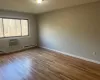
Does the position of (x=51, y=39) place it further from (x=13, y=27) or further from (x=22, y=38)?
(x=13, y=27)

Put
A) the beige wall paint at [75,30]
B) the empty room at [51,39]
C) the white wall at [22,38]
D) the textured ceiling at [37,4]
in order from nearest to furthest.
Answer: the empty room at [51,39] < the textured ceiling at [37,4] < the beige wall paint at [75,30] < the white wall at [22,38]

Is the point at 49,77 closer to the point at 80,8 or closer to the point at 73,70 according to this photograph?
the point at 73,70

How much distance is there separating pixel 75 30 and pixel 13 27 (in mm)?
3489

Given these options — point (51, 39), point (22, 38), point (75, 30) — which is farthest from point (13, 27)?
point (75, 30)

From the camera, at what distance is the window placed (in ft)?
A: 16.9

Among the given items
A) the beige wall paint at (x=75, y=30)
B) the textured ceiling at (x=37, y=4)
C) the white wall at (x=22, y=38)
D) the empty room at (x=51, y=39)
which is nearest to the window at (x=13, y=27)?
the empty room at (x=51, y=39)

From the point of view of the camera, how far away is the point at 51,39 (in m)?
5.73

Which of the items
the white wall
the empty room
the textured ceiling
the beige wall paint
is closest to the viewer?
the empty room

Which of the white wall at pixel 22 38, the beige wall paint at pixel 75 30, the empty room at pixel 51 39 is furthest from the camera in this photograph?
the white wall at pixel 22 38

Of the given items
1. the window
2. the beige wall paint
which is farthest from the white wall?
the beige wall paint

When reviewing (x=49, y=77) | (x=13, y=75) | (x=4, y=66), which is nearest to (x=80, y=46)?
(x=49, y=77)

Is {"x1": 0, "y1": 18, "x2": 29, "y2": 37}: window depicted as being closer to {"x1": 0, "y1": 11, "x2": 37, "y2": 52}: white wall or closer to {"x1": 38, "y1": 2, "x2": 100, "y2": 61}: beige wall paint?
{"x1": 0, "y1": 11, "x2": 37, "y2": 52}: white wall

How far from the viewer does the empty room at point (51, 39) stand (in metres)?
3.17

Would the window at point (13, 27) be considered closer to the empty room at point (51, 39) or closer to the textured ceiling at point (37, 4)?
the empty room at point (51, 39)
